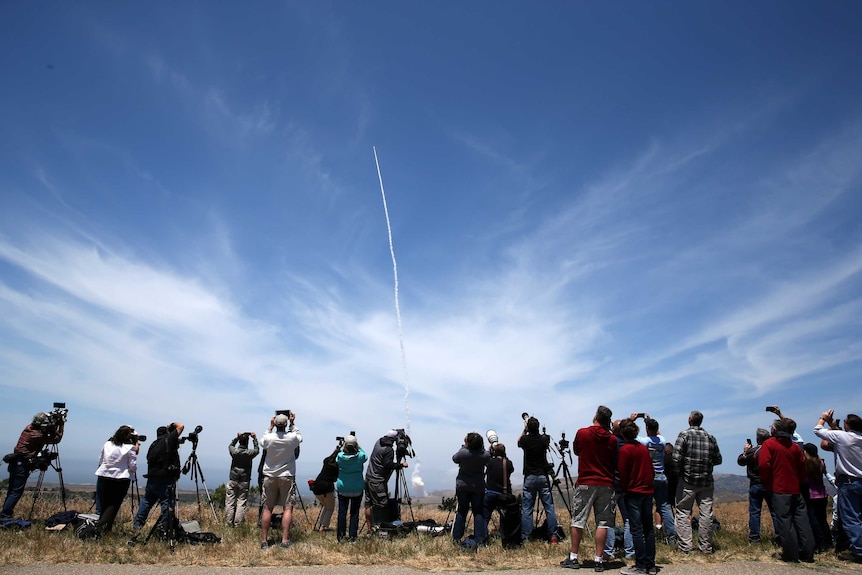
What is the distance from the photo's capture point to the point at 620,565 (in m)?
7.49

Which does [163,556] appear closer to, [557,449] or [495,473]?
[495,473]

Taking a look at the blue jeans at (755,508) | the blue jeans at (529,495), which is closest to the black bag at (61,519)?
the blue jeans at (529,495)

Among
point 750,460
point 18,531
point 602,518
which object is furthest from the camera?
point 750,460

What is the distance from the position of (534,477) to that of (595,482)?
Answer: 216 centimetres

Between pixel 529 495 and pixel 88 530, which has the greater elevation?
pixel 529 495

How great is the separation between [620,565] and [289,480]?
5456 mm

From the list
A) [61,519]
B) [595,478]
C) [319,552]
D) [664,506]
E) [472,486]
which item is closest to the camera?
[595,478]

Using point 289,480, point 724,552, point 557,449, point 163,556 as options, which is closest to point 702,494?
point 724,552

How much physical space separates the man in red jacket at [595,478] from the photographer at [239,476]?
6666 millimetres

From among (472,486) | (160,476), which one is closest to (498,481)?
(472,486)

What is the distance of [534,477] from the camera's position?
9.42 meters

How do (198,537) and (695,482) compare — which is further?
(198,537)

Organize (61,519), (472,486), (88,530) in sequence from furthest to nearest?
(61,519), (472,486), (88,530)

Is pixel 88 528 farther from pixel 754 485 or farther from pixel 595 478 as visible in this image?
pixel 754 485
